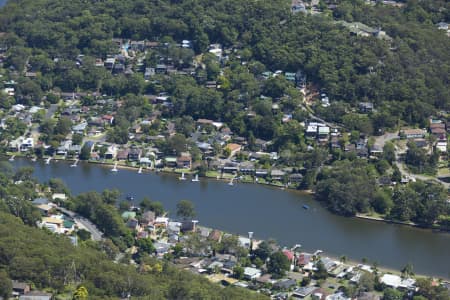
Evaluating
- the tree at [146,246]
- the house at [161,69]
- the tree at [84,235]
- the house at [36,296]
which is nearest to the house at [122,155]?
the house at [161,69]

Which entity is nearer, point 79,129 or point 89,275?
point 89,275

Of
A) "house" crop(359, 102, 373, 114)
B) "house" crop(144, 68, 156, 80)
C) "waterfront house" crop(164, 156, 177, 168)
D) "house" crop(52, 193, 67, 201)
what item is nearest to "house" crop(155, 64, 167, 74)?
"house" crop(144, 68, 156, 80)

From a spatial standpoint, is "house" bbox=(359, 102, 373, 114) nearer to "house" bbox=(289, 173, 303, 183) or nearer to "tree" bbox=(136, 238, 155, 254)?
"house" bbox=(289, 173, 303, 183)

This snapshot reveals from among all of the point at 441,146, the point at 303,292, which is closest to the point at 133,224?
the point at 303,292

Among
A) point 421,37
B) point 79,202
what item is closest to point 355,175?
point 79,202

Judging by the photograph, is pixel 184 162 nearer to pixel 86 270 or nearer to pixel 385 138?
pixel 385 138

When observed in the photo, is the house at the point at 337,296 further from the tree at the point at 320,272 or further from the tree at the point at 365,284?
the tree at the point at 320,272

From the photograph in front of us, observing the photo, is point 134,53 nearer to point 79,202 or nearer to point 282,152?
point 282,152
